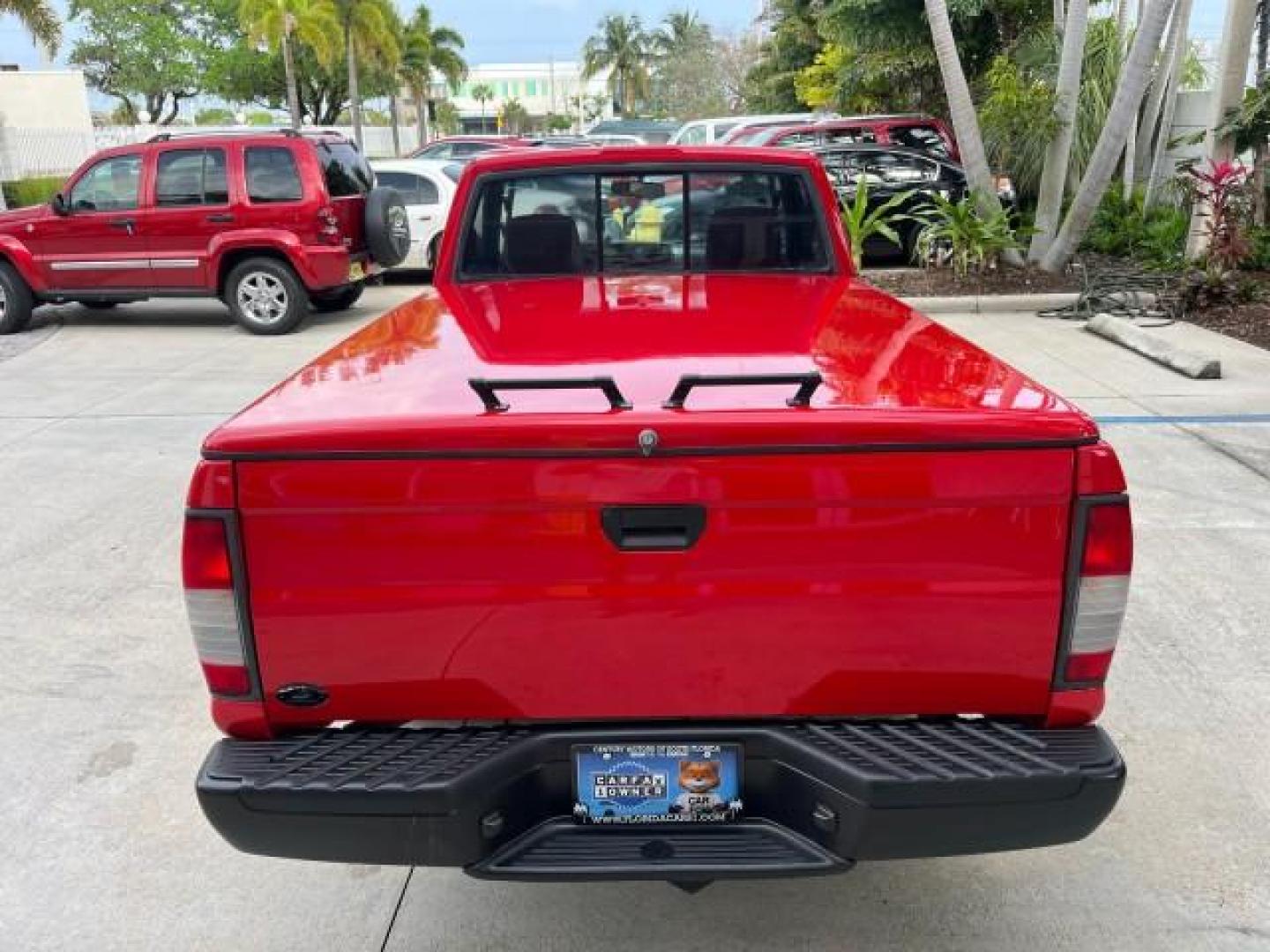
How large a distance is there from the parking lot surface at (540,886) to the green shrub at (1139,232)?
7377 mm

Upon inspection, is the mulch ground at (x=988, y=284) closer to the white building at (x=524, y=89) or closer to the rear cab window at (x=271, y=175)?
the rear cab window at (x=271, y=175)

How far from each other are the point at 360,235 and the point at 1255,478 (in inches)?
339

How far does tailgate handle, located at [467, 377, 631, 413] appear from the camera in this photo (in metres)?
2.20

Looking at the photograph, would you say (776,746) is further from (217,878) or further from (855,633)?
(217,878)

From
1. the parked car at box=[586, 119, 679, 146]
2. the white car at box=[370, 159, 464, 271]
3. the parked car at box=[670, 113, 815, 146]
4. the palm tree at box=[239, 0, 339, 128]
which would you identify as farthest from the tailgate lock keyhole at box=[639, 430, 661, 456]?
the palm tree at box=[239, 0, 339, 128]

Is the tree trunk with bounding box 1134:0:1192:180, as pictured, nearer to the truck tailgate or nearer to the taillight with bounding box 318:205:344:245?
the taillight with bounding box 318:205:344:245

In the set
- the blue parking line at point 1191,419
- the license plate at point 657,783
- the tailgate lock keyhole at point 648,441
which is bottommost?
the blue parking line at point 1191,419

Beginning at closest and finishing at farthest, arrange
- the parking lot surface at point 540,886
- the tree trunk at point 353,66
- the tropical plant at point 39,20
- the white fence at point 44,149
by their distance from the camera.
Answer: the parking lot surface at point 540,886, the tropical plant at point 39,20, the white fence at point 44,149, the tree trunk at point 353,66

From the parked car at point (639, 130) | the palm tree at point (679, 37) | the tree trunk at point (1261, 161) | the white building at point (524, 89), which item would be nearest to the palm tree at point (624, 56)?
the palm tree at point (679, 37)

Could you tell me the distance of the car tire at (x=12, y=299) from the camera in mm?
11445

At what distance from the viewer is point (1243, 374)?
851 centimetres

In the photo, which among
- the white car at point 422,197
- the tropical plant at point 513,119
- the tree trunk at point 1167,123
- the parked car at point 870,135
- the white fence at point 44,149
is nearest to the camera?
the white car at point 422,197

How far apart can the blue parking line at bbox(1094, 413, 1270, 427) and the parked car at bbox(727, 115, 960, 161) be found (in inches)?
302

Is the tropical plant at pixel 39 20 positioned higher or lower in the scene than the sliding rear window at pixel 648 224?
higher
